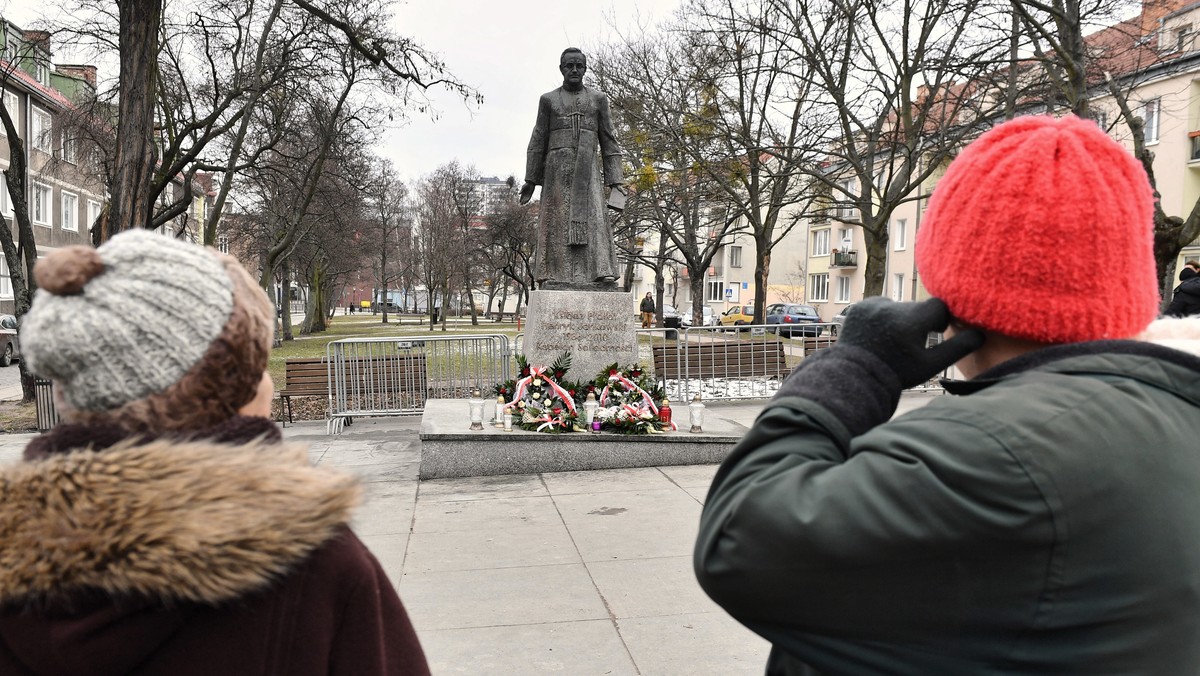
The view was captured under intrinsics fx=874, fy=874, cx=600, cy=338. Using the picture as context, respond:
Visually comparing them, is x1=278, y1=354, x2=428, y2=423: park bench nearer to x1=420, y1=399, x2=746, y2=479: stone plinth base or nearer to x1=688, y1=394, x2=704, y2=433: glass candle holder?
x1=420, y1=399, x2=746, y2=479: stone plinth base

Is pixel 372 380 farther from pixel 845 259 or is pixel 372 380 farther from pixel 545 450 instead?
pixel 845 259

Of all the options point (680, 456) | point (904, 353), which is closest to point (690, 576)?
point (680, 456)

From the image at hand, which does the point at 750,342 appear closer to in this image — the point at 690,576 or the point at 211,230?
the point at 690,576

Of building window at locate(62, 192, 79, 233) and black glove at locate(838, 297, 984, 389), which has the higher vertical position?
building window at locate(62, 192, 79, 233)

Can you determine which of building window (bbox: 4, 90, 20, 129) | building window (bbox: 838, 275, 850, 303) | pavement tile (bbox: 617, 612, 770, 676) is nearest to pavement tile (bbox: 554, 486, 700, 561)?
pavement tile (bbox: 617, 612, 770, 676)

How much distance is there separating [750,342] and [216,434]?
1397cm

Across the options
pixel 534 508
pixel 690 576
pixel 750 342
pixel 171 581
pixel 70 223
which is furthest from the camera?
pixel 70 223

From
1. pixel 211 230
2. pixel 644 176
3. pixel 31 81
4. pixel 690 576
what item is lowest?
pixel 690 576

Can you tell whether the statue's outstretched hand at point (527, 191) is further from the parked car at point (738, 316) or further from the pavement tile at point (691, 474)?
the parked car at point (738, 316)

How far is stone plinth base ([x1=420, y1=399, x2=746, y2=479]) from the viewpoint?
26.2ft

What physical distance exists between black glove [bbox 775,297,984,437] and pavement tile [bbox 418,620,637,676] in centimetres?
287

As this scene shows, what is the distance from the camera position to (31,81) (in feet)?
117

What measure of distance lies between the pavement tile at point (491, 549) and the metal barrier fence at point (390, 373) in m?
5.56

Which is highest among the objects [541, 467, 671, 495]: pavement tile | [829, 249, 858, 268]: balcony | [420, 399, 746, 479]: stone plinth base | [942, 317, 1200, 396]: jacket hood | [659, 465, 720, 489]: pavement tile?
[829, 249, 858, 268]: balcony
